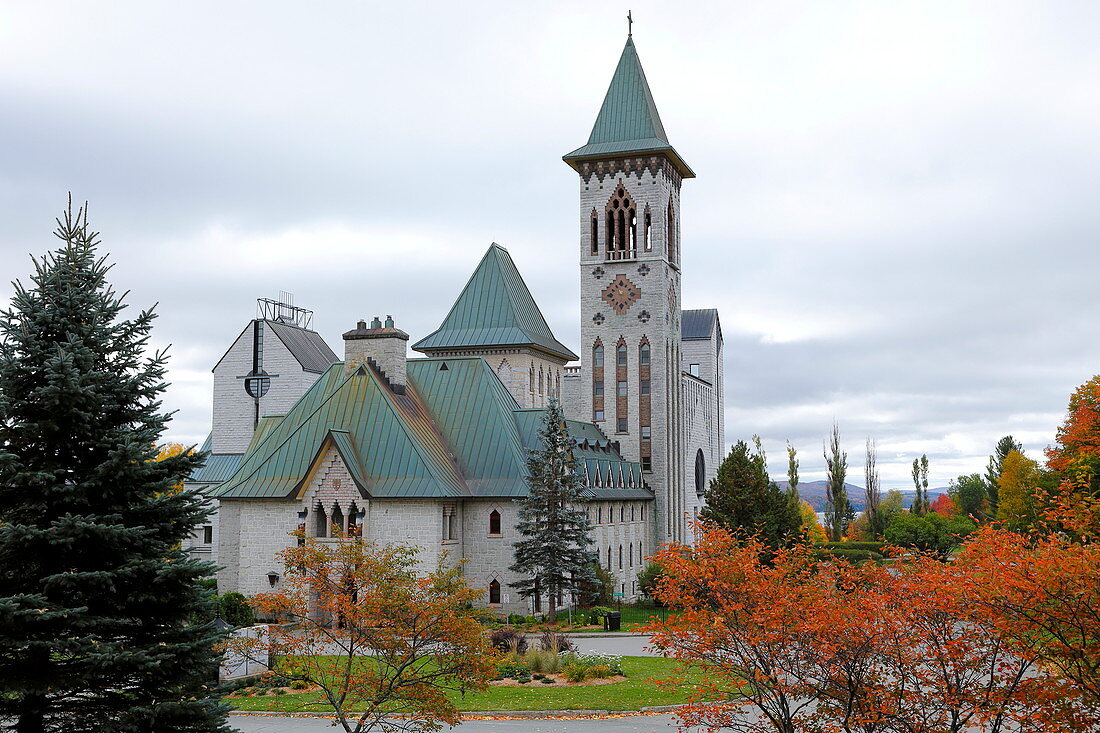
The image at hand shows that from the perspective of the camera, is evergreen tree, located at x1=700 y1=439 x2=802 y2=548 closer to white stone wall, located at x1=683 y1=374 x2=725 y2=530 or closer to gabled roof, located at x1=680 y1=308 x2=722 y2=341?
white stone wall, located at x1=683 y1=374 x2=725 y2=530

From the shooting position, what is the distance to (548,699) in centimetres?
2405

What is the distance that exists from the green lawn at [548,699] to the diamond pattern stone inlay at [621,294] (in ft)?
124

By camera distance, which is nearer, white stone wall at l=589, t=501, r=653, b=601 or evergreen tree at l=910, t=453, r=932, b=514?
white stone wall at l=589, t=501, r=653, b=601

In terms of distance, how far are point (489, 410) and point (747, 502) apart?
41.2ft

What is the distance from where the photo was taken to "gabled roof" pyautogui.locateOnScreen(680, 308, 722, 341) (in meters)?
86.4

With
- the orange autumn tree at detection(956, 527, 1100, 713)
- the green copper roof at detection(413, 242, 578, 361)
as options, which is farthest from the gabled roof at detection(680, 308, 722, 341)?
the orange autumn tree at detection(956, 527, 1100, 713)

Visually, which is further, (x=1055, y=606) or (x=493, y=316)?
(x=493, y=316)

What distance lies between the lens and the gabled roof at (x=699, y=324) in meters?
86.4

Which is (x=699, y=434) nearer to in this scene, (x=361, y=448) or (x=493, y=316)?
(x=493, y=316)

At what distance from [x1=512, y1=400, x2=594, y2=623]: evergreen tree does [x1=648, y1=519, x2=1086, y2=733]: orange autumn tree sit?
2424 centimetres

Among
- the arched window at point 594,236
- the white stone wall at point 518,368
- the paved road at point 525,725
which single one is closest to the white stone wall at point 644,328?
the arched window at point 594,236

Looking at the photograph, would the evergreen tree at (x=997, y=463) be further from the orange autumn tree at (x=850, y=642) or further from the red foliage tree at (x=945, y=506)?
the orange autumn tree at (x=850, y=642)

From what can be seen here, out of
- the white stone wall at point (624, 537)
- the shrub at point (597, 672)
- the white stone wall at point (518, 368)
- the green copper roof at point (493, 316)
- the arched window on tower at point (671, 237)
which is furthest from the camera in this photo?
the arched window on tower at point (671, 237)

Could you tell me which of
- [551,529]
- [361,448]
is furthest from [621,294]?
[551,529]
